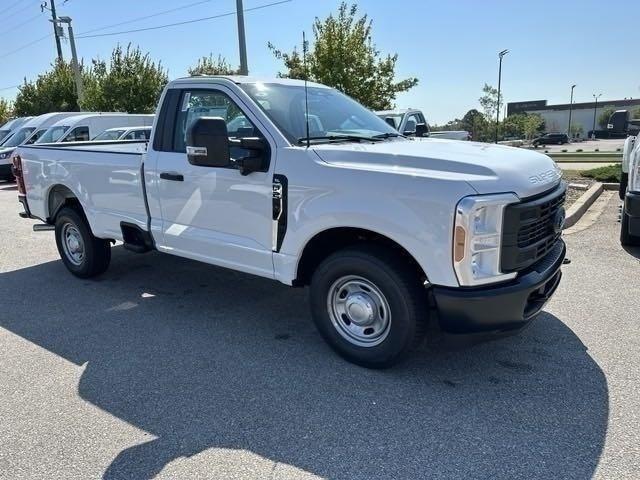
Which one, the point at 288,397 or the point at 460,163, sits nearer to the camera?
the point at 460,163

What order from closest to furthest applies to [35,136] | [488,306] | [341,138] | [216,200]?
[488,306] < [341,138] < [216,200] < [35,136]

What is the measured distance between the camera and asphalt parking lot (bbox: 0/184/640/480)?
2756 millimetres

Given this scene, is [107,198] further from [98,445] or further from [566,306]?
[566,306]

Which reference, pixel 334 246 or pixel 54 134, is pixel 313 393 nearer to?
pixel 334 246

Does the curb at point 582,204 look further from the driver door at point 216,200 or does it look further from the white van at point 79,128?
the white van at point 79,128

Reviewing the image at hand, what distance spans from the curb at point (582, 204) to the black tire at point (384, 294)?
4579mm

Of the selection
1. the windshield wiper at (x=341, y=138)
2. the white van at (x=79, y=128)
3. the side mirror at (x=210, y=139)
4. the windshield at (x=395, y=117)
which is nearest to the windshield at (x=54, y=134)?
the white van at (x=79, y=128)

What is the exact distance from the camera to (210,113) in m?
4.54

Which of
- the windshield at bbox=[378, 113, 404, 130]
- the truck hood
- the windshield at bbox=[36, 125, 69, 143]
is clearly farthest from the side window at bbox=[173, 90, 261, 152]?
the windshield at bbox=[36, 125, 69, 143]

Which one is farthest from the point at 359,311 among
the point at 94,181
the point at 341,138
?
the point at 94,181

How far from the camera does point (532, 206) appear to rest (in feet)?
10.5

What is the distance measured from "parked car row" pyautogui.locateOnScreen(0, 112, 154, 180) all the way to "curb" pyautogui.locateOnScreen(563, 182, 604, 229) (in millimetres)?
11151

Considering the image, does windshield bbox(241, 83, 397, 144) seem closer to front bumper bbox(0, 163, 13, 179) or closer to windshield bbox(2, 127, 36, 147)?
front bumper bbox(0, 163, 13, 179)

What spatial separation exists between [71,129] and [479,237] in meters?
16.0
